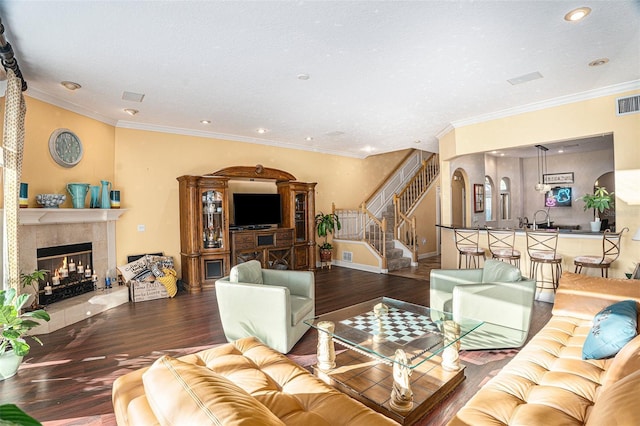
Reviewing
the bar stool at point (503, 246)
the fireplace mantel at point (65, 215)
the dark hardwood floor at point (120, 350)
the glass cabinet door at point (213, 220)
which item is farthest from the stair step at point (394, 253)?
the fireplace mantel at point (65, 215)

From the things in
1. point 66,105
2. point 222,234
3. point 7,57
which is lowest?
point 222,234

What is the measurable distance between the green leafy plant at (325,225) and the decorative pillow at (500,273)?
4421mm

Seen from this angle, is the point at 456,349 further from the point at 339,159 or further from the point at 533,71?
the point at 339,159

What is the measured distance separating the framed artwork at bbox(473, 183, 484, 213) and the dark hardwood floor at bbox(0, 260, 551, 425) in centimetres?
446

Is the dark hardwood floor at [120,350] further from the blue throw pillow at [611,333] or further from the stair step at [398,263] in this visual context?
the stair step at [398,263]

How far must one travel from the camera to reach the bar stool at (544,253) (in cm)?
462

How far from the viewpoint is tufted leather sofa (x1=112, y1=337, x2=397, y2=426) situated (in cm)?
110

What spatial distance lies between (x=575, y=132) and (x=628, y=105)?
60 cm

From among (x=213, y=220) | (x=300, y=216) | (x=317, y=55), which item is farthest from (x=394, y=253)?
(x=317, y=55)

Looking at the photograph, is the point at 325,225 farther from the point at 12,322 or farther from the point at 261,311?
the point at 12,322

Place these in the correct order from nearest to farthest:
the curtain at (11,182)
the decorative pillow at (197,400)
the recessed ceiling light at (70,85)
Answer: the decorative pillow at (197,400)
the curtain at (11,182)
the recessed ceiling light at (70,85)

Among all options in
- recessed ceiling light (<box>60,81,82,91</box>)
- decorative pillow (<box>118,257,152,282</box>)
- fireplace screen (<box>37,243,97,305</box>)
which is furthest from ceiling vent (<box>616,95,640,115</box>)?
fireplace screen (<box>37,243,97,305</box>)

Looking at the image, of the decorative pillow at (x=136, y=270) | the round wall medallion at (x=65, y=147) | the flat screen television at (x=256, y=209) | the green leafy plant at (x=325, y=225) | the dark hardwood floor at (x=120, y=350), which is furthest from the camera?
the green leafy plant at (x=325, y=225)

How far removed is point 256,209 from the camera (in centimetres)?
661
